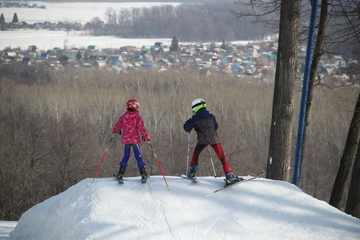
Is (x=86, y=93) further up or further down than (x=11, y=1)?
further down

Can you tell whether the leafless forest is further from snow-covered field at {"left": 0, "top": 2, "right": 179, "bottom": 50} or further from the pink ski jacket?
snow-covered field at {"left": 0, "top": 2, "right": 179, "bottom": 50}

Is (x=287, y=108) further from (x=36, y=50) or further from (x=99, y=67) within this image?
(x=36, y=50)

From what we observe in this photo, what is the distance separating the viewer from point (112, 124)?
42250 mm

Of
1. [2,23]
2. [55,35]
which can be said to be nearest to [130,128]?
[2,23]

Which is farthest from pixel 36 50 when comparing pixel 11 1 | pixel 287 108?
pixel 287 108

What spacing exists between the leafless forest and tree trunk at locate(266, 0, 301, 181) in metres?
6.47

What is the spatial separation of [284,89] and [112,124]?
34224 millimetres

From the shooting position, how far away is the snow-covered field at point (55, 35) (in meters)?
99.4

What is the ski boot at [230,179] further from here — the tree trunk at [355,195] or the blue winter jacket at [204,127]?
the tree trunk at [355,195]

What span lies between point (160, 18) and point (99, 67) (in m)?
57.8

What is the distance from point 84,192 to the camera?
7.70m

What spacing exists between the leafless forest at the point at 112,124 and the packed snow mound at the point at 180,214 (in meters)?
7.77

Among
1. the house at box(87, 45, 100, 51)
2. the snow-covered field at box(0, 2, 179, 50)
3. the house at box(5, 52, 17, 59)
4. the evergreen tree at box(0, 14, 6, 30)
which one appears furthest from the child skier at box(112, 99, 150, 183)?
the evergreen tree at box(0, 14, 6, 30)

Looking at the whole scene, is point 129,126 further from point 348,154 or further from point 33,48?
point 33,48
